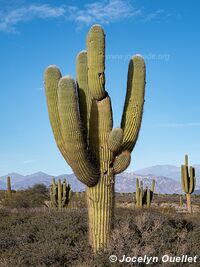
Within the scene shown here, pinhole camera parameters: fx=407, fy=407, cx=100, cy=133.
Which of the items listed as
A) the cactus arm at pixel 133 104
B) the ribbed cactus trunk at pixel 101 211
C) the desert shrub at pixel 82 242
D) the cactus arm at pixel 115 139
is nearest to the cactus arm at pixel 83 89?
the cactus arm at pixel 115 139

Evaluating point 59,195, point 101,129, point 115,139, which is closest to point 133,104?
point 101,129

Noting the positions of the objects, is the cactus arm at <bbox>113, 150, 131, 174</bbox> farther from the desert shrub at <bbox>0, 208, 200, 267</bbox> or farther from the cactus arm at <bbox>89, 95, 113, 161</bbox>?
the desert shrub at <bbox>0, 208, 200, 267</bbox>

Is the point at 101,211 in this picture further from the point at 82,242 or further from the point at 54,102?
the point at 54,102

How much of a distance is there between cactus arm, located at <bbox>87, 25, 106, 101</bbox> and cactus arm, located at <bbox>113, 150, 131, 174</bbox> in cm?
130

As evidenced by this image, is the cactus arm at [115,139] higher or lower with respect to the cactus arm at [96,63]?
lower

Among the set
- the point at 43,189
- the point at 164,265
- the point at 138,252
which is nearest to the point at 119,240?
the point at 138,252

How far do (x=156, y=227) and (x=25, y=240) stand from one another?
10.2 feet

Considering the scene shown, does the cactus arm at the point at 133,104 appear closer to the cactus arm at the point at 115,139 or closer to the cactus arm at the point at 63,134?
the cactus arm at the point at 115,139

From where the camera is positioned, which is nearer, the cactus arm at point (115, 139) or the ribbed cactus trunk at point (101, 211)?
the cactus arm at point (115, 139)

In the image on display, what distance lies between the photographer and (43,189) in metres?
40.3

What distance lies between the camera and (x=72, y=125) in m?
7.87

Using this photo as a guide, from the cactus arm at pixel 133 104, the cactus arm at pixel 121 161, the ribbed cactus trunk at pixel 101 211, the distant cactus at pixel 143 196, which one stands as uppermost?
the cactus arm at pixel 133 104

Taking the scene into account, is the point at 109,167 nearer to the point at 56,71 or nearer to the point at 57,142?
the point at 57,142

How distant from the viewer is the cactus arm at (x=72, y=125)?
7867 millimetres
